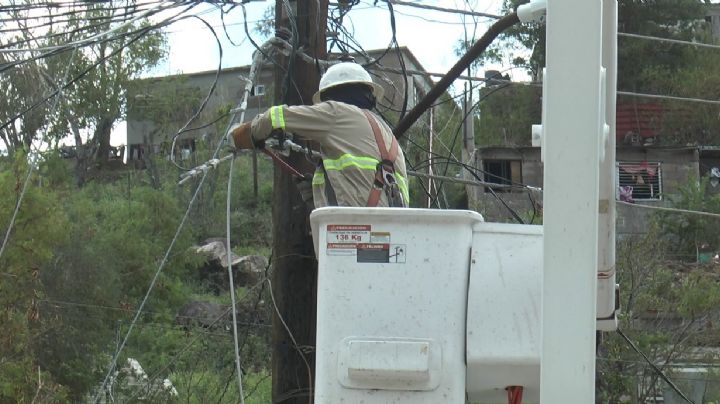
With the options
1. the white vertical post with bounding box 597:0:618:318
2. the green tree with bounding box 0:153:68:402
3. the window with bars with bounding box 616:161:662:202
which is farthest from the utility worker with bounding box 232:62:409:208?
the window with bars with bounding box 616:161:662:202

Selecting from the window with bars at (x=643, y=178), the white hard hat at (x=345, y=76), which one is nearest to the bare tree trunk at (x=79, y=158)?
the window with bars at (x=643, y=178)

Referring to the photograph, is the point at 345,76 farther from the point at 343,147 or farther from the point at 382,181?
the point at 382,181

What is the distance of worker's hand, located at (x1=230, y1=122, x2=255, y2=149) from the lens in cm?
484

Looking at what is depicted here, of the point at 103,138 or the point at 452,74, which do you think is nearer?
the point at 452,74

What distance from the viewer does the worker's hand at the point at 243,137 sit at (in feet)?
15.9

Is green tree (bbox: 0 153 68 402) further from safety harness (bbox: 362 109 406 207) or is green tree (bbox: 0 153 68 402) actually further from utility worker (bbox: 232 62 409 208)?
safety harness (bbox: 362 109 406 207)

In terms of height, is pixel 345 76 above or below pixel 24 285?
above

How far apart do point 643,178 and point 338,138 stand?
66.9 ft

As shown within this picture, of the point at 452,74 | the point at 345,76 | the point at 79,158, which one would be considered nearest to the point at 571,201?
the point at 345,76

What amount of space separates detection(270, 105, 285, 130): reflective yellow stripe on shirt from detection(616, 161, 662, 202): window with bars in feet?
66.3

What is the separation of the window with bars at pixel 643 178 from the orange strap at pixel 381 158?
19.7 metres

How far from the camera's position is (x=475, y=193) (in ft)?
63.7

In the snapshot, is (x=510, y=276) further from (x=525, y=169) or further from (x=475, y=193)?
(x=525, y=169)

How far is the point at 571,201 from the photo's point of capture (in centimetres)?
212
